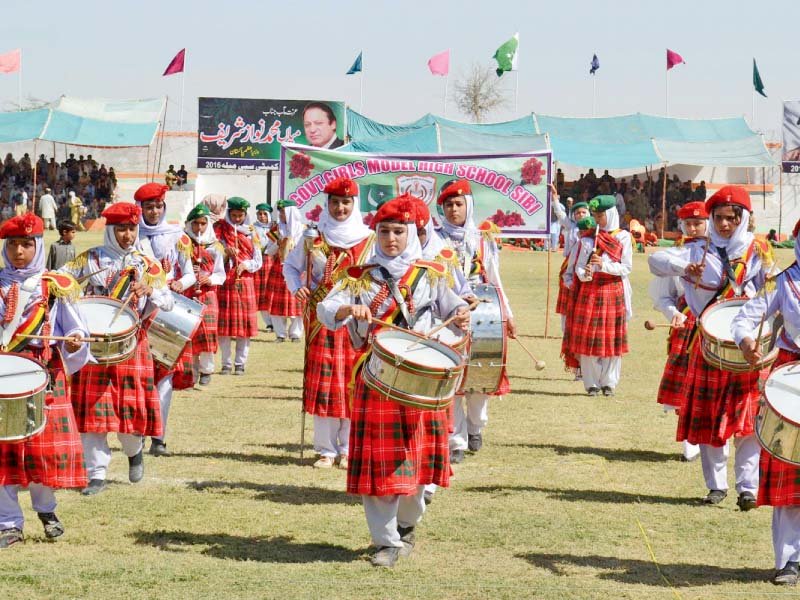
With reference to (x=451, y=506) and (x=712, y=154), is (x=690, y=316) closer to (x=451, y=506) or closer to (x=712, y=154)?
(x=451, y=506)

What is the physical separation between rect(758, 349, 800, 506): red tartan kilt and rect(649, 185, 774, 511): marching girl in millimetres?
1603

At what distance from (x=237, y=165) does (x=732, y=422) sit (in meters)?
38.2

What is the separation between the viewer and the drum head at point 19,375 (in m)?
6.45

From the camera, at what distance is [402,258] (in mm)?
7004

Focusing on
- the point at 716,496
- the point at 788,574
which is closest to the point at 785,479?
the point at 788,574

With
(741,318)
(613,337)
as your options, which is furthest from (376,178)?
(741,318)

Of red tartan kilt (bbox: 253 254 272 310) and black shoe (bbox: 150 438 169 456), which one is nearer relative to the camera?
black shoe (bbox: 150 438 169 456)

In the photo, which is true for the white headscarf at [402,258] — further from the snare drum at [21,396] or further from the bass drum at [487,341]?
the bass drum at [487,341]

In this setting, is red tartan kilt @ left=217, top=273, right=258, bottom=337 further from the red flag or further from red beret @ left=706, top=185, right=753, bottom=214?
the red flag

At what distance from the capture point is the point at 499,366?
9148 mm

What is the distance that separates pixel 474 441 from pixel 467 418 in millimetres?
188

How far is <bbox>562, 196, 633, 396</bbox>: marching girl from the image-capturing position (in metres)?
13.4

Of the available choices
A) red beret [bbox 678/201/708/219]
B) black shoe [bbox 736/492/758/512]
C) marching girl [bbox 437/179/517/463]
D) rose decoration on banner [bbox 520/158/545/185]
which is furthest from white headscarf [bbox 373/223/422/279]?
rose decoration on banner [bbox 520/158/545/185]

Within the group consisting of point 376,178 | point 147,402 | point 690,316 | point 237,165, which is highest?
point 237,165
